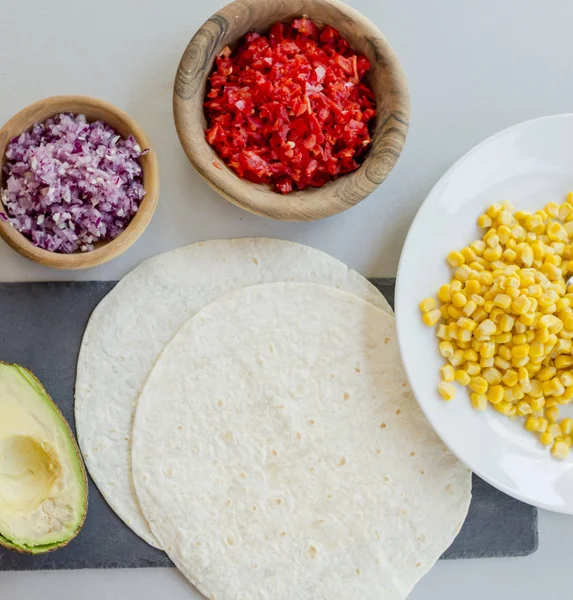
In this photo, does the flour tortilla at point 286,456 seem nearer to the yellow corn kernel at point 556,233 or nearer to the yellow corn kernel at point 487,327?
the yellow corn kernel at point 487,327

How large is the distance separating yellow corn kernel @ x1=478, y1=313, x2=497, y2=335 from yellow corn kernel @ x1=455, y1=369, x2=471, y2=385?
0.54 ft

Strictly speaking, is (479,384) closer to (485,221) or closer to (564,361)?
(564,361)

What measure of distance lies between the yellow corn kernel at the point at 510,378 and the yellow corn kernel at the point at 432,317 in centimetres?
29

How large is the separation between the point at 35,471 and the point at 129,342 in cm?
52

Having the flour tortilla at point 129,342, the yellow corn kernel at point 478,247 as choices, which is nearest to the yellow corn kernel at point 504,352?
the yellow corn kernel at point 478,247

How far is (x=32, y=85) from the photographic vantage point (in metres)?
2.48

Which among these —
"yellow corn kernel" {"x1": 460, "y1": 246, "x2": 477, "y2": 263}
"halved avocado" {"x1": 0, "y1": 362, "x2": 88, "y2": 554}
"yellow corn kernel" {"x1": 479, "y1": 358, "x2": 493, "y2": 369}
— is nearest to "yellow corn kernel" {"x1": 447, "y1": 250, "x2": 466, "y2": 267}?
"yellow corn kernel" {"x1": 460, "y1": 246, "x2": 477, "y2": 263}

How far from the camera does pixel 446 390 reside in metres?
2.30

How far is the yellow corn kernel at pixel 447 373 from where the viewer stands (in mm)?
2309

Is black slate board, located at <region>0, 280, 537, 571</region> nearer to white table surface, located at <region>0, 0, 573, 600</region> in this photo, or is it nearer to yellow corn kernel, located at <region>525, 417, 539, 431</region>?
white table surface, located at <region>0, 0, 573, 600</region>

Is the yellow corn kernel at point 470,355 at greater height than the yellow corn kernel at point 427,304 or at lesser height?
Answer: lesser

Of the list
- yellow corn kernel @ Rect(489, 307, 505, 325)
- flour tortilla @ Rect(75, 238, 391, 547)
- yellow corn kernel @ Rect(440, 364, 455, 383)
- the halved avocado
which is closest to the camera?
the halved avocado

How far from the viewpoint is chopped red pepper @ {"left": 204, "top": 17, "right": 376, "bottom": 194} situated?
2.19 metres

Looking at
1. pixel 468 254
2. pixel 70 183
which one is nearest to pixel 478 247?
pixel 468 254
